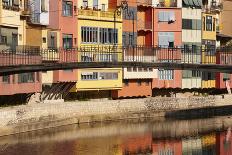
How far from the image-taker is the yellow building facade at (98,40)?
160 feet

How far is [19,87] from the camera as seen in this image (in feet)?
136

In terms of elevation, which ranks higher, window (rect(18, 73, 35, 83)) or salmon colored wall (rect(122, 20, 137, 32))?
salmon colored wall (rect(122, 20, 137, 32))

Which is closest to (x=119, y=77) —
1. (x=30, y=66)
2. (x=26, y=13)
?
(x=26, y=13)

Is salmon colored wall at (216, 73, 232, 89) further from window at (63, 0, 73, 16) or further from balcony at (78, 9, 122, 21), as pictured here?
window at (63, 0, 73, 16)

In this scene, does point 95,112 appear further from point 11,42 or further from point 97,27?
point 11,42

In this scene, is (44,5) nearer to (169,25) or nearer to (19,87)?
(19,87)

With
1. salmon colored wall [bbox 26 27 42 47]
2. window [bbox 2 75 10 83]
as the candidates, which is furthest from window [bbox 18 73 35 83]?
salmon colored wall [bbox 26 27 42 47]

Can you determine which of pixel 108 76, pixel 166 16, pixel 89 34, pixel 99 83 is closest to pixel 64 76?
pixel 99 83

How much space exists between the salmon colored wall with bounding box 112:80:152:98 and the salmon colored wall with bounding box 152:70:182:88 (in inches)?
24.6

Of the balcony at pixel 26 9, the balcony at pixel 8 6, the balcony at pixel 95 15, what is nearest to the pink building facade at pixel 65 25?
the balcony at pixel 95 15

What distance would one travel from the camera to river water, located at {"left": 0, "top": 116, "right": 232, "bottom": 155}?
36.2m

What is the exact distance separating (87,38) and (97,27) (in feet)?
3.94

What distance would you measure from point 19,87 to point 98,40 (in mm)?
10158

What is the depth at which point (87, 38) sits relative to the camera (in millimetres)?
49188
